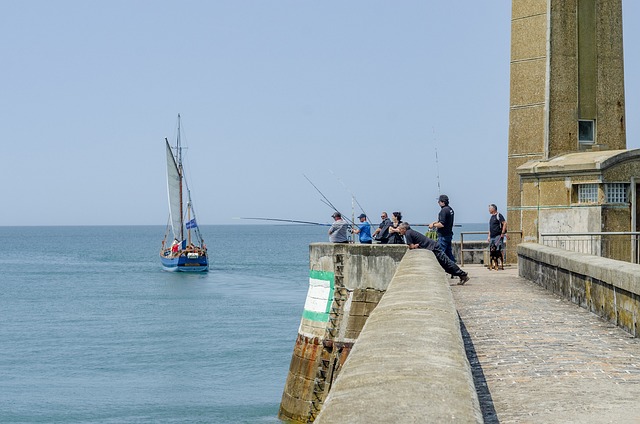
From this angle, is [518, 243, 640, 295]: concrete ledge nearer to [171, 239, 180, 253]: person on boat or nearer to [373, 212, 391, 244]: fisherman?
[373, 212, 391, 244]: fisherman

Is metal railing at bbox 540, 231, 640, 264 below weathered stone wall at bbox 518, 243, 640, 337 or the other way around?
the other way around

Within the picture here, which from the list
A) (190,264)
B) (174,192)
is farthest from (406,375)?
(174,192)

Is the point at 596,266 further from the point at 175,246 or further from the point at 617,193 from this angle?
the point at 175,246

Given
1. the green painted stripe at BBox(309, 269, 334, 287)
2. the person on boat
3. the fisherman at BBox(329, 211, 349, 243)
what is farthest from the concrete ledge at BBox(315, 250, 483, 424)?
the person on boat

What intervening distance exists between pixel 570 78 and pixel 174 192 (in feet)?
244

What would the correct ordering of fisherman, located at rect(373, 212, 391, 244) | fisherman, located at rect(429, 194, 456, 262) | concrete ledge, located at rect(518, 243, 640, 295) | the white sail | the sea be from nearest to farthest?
concrete ledge, located at rect(518, 243, 640, 295) < fisherman, located at rect(429, 194, 456, 262) < fisherman, located at rect(373, 212, 391, 244) < the sea < the white sail

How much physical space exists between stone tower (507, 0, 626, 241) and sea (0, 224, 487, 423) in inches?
396

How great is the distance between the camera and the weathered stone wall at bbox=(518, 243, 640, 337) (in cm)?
978

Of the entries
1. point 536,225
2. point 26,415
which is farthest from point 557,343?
point 26,415

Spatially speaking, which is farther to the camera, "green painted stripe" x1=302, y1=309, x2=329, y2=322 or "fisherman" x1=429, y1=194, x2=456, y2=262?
"green painted stripe" x1=302, y1=309, x2=329, y2=322

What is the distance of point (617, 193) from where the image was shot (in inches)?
786

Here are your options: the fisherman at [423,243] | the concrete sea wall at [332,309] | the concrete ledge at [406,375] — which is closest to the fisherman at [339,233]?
the concrete sea wall at [332,309]

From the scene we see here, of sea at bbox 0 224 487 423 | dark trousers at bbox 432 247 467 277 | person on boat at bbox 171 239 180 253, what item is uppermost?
dark trousers at bbox 432 247 467 277

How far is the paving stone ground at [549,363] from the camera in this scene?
6.29 meters
